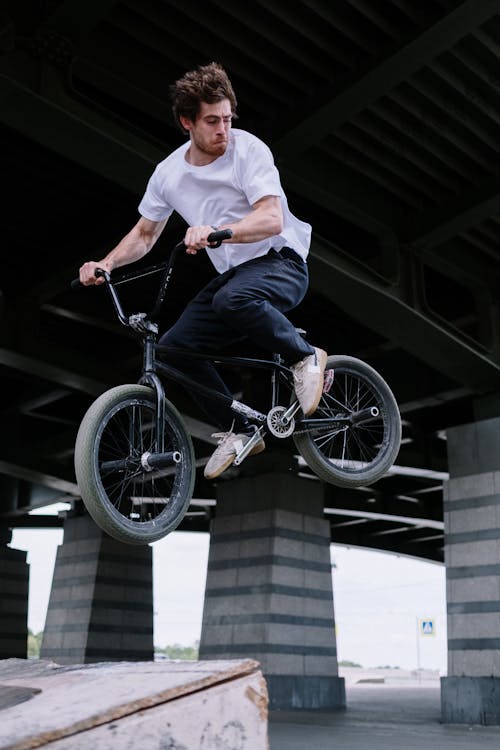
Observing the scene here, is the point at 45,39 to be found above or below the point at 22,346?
above

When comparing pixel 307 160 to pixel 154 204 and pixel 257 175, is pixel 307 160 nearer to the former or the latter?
pixel 154 204

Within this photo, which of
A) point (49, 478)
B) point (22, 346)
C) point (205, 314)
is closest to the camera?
point (205, 314)

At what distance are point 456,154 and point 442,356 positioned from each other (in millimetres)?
4296

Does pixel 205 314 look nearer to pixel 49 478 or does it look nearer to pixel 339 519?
pixel 49 478

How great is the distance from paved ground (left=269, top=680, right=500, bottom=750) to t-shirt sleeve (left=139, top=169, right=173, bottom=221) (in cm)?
746

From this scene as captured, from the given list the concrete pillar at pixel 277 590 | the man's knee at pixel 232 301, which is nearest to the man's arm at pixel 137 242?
the man's knee at pixel 232 301

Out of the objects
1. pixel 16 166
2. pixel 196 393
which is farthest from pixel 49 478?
pixel 196 393

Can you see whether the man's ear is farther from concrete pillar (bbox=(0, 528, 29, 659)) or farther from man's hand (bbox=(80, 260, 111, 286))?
concrete pillar (bbox=(0, 528, 29, 659))

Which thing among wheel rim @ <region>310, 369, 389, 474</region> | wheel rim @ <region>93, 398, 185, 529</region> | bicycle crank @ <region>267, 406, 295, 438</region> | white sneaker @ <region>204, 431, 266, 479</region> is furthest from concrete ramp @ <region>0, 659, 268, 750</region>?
wheel rim @ <region>310, 369, 389, 474</region>

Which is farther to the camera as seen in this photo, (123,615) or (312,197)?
(123,615)

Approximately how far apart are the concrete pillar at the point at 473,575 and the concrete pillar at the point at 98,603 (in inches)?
482

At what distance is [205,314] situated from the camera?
5.85 meters

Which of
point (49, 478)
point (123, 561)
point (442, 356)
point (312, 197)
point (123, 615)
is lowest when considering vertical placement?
point (123, 615)

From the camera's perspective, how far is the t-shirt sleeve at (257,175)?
5289 mm
